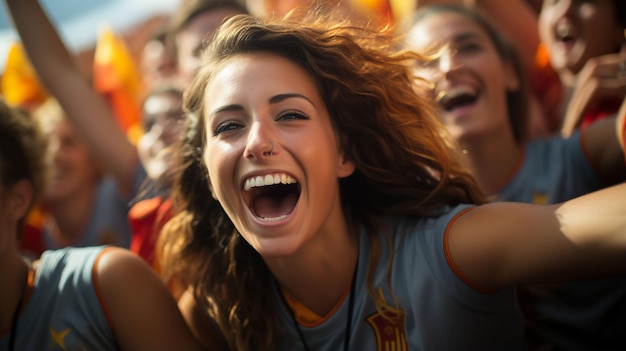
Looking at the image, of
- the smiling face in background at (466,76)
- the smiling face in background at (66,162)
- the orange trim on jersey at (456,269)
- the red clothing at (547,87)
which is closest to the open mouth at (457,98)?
the smiling face in background at (466,76)

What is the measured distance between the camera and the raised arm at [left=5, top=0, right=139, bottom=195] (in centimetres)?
283

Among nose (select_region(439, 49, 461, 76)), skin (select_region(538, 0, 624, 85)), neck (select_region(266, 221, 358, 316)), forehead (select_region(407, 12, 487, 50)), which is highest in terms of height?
forehead (select_region(407, 12, 487, 50))

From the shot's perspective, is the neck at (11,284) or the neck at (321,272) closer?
the neck at (321,272)

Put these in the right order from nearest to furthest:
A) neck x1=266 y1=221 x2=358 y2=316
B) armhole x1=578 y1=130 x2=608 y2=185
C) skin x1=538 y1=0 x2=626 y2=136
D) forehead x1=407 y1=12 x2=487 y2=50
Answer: neck x1=266 y1=221 x2=358 y2=316 < armhole x1=578 y1=130 x2=608 y2=185 < skin x1=538 y1=0 x2=626 y2=136 < forehead x1=407 y1=12 x2=487 y2=50

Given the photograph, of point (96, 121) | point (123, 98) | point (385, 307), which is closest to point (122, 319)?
point (385, 307)

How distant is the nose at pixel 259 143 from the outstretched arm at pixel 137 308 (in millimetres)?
623

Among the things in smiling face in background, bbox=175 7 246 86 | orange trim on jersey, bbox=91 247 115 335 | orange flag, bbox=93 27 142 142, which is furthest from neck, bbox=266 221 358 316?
orange flag, bbox=93 27 142 142

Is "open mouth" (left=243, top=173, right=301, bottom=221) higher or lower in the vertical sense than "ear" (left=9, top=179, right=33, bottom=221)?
lower

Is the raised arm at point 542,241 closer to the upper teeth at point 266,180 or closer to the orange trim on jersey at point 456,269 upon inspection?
the orange trim on jersey at point 456,269

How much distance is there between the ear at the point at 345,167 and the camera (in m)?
1.93

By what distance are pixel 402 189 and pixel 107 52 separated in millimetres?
3847

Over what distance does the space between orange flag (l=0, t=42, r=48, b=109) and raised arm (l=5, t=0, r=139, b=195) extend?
6.62 ft

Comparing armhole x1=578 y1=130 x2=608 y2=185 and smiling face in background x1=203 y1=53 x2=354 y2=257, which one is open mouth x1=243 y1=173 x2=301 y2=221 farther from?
armhole x1=578 y1=130 x2=608 y2=185

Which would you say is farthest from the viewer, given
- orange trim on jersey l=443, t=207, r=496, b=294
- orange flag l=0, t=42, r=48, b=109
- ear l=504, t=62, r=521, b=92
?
orange flag l=0, t=42, r=48, b=109
